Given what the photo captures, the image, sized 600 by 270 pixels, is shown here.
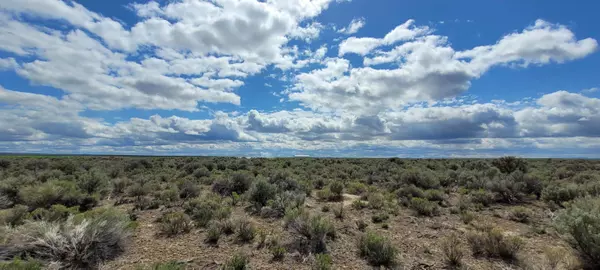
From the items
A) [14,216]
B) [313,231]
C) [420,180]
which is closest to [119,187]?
[14,216]

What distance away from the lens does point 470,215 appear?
1017cm

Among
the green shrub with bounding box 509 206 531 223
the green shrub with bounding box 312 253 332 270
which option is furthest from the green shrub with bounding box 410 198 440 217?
the green shrub with bounding box 312 253 332 270

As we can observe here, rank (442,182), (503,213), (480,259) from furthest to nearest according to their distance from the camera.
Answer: (442,182)
(503,213)
(480,259)

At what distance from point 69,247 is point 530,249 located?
Result: 1114cm

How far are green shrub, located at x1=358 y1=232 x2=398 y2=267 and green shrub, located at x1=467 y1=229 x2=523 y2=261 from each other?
2.26 metres

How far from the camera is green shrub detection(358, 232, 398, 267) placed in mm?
6668

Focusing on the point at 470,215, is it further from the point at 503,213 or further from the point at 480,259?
the point at 480,259

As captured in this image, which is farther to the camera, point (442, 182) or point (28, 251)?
point (442, 182)

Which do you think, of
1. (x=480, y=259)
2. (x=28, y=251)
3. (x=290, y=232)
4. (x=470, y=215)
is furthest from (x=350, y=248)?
(x=28, y=251)

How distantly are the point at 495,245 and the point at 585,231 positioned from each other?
1.75m

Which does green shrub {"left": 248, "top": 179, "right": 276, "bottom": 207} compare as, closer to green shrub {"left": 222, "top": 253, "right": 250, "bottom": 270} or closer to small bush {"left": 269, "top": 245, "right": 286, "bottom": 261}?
small bush {"left": 269, "top": 245, "right": 286, "bottom": 261}

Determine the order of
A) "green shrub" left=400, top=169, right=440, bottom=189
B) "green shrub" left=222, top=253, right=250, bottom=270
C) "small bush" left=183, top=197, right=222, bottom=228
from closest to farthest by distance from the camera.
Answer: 1. "green shrub" left=222, top=253, right=250, bottom=270
2. "small bush" left=183, top=197, right=222, bottom=228
3. "green shrub" left=400, top=169, right=440, bottom=189

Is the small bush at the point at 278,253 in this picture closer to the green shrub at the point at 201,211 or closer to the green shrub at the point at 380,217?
the green shrub at the point at 201,211

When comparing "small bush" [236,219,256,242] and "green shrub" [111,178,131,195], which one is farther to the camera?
"green shrub" [111,178,131,195]
